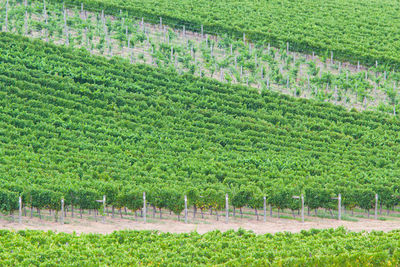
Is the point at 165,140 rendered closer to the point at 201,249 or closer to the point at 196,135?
the point at 196,135

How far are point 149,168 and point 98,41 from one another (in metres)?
24.5

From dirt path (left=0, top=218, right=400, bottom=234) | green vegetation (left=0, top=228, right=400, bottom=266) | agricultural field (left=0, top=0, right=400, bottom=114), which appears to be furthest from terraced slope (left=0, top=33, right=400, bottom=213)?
green vegetation (left=0, top=228, right=400, bottom=266)

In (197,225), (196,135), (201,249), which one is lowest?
(201,249)

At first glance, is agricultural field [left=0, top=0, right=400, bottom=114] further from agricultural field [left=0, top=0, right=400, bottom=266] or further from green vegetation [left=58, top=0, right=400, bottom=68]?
green vegetation [left=58, top=0, right=400, bottom=68]

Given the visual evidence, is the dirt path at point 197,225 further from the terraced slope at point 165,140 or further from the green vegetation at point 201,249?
the green vegetation at point 201,249

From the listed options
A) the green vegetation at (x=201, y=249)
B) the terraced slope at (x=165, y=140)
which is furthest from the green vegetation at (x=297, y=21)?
the green vegetation at (x=201, y=249)

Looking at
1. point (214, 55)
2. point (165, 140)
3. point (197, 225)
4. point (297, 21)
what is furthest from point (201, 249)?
point (297, 21)

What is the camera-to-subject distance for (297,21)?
74.8 metres

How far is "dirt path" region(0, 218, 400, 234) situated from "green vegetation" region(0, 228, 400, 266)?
340 cm

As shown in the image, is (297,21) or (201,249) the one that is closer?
(201,249)

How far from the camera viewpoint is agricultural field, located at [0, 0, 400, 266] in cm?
3120

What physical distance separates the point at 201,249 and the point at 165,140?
17758 mm

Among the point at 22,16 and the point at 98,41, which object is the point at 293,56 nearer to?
the point at 98,41

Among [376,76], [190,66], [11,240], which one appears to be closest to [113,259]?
[11,240]
